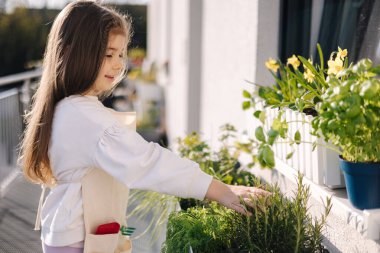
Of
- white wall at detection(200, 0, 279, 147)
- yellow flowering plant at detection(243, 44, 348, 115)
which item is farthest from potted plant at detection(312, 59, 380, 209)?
white wall at detection(200, 0, 279, 147)

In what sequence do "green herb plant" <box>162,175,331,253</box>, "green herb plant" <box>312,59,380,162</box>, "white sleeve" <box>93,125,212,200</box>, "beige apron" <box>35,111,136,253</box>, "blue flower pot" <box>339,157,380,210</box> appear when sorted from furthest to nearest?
"beige apron" <box>35,111,136,253</box>
"white sleeve" <box>93,125,212,200</box>
"green herb plant" <box>162,175,331,253</box>
"blue flower pot" <box>339,157,380,210</box>
"green herb plant" <box>312,59,380,162</box>

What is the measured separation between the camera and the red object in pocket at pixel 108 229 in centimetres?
180

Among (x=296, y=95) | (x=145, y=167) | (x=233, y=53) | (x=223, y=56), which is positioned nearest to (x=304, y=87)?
(x=296, y=95)

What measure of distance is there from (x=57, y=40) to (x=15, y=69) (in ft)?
50.1

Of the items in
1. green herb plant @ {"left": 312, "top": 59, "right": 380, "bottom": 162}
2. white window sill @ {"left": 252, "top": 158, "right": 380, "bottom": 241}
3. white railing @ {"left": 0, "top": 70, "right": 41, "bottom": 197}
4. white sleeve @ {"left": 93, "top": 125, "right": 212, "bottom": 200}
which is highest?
green herb plant @ {"left": 312, "top": 59, "right": 380, "bottom": 162}

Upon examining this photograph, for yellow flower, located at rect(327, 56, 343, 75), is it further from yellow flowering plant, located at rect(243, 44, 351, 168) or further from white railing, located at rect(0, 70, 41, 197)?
white railing, located at rect(0, 70, 41, 197)

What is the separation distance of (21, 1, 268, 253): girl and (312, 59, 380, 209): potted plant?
31cm

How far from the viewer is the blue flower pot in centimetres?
132

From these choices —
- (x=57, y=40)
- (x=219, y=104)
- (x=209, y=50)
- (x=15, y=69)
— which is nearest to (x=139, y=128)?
(x=209, y=50)

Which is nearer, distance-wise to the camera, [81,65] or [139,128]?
[81,65]

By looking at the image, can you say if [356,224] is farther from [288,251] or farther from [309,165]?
[309,165]

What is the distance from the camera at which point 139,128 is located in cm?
859

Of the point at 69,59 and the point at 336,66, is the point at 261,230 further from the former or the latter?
the point at 69,59

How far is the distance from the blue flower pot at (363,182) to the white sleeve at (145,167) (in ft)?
1.41
